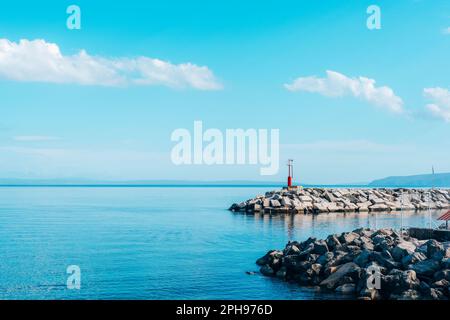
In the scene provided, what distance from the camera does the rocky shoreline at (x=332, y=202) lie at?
67938 mm

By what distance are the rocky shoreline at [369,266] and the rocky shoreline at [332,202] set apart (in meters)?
40.6

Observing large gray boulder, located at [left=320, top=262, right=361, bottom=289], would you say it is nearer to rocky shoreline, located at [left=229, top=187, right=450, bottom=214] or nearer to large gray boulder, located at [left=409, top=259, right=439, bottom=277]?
large gray boulder, located at [left=409, top=259, right=439, bottom=277]

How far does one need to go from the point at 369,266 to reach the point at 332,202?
51995 millimetres

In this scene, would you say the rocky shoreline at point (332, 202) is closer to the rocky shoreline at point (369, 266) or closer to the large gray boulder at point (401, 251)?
the rocky shoreline at point (369, 266)

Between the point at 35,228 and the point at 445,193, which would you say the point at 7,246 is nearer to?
the point at 35,228

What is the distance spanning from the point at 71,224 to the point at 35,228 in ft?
15.7

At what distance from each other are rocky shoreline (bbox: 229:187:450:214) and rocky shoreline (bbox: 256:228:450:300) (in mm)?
40594

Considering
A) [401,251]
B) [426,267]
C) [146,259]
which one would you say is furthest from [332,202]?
[426,267]

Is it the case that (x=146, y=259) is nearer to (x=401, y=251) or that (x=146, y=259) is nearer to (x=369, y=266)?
(x=369, y=266)

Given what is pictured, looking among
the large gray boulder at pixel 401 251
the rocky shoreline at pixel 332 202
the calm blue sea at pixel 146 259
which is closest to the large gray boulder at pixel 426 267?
the large gray boulder at pixel 401 251

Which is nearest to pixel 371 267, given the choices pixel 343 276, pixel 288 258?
pixel 343 276

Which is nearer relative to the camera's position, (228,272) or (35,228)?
(228,272)

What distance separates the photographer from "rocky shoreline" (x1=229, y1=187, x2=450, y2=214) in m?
67.9

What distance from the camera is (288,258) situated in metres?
24.6
